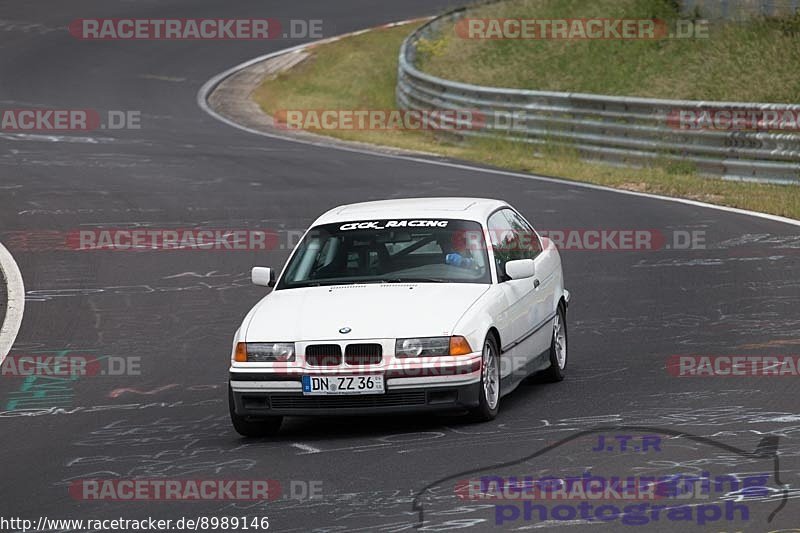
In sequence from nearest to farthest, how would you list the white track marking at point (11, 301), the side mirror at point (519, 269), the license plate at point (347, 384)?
the license plate at point (347, 384) → the side mirror at point (519, 269) → the white track marking at point (11, 301)

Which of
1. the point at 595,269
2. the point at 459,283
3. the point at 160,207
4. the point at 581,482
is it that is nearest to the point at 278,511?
the point at 581,482

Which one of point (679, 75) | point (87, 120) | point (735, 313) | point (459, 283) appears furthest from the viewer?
point (87, 120)

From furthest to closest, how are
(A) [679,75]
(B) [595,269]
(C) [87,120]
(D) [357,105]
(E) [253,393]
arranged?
1. (D) [357,105]
2. (C) [87,120]
3. (A) [679,75]
4. (B) [595,269]
5. (E) [253,393]

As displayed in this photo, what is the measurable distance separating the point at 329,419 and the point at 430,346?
122cm

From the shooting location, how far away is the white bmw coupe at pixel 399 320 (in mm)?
9125

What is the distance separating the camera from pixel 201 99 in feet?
111

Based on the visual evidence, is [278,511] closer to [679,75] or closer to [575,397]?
[575,397]

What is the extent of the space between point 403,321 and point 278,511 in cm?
212

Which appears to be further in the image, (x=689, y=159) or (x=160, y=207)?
(x=689, y=159)
